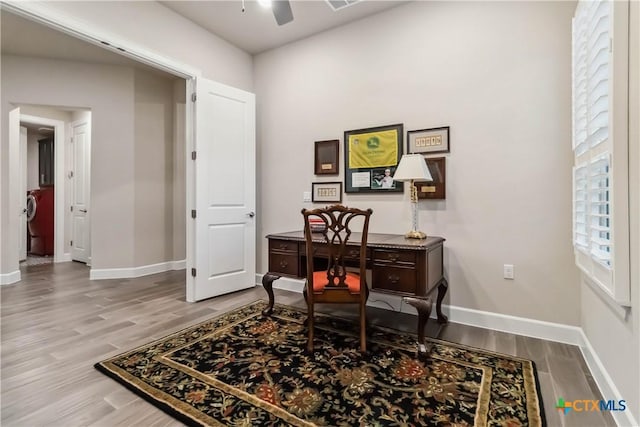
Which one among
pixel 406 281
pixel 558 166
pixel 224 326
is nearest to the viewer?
pixel 406 281

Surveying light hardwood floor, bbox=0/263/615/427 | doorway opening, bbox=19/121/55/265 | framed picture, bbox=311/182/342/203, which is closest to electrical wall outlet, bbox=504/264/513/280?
light hardwood floor, bbox=0/263/615/427

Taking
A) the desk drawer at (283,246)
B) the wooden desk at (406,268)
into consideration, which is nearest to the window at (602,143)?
the wooden desk at (406,268)

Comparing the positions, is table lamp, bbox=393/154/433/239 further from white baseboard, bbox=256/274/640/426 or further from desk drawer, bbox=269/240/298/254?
desk drawer, bbox=269/240/298/254

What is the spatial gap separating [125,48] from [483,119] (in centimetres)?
319

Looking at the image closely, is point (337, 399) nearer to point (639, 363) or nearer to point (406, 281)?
point (406, 281)

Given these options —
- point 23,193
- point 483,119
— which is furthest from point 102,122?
point 483,119

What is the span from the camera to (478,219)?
8.74 ft

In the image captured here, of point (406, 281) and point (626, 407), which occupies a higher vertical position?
point (406, 281)

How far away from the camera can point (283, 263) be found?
2.80m

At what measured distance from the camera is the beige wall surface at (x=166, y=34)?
8.34 ft

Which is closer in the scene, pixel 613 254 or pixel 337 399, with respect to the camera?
pixel 613 254

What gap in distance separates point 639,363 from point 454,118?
2.10 meters

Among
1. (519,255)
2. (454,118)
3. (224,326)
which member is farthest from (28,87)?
(519,255)

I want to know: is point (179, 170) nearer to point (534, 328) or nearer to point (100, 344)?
point (100, 344)
